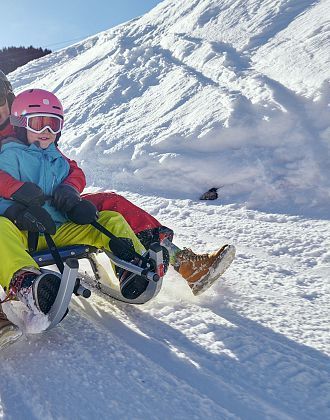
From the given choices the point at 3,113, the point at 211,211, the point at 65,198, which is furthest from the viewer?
the point at 211,211

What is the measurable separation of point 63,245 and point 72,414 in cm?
134

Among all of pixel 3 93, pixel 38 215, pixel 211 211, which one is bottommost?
pixel 38 215

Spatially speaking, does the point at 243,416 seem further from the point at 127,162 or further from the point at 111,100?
the point at 111,100

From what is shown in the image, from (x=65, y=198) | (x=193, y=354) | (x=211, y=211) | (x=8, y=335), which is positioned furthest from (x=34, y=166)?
(x=211, y=211)

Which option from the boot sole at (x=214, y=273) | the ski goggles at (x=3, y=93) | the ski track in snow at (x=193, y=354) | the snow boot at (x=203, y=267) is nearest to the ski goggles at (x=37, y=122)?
the ski goggles at (x=3, y=93)

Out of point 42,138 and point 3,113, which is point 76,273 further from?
point 3,113

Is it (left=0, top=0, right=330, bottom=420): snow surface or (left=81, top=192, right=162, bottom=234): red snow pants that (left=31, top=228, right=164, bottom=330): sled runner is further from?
(left=81, top=192, right=162, bottom=234): red snow pants

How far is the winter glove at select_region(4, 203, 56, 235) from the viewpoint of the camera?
2.89 m

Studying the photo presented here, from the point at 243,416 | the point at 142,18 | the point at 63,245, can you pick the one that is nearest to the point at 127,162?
the point at 63,245

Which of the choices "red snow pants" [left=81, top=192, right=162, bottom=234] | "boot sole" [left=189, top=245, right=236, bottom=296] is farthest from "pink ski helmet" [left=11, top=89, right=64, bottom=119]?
"boot sole" [left=189, top=245, right=236, bottom=296]

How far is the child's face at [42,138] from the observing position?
11.2 feet

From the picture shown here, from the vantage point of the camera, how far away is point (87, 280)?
3.49 metres

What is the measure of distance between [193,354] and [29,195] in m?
1.28

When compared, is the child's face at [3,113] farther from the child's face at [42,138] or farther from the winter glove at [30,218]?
the winter glove at [30,218]
